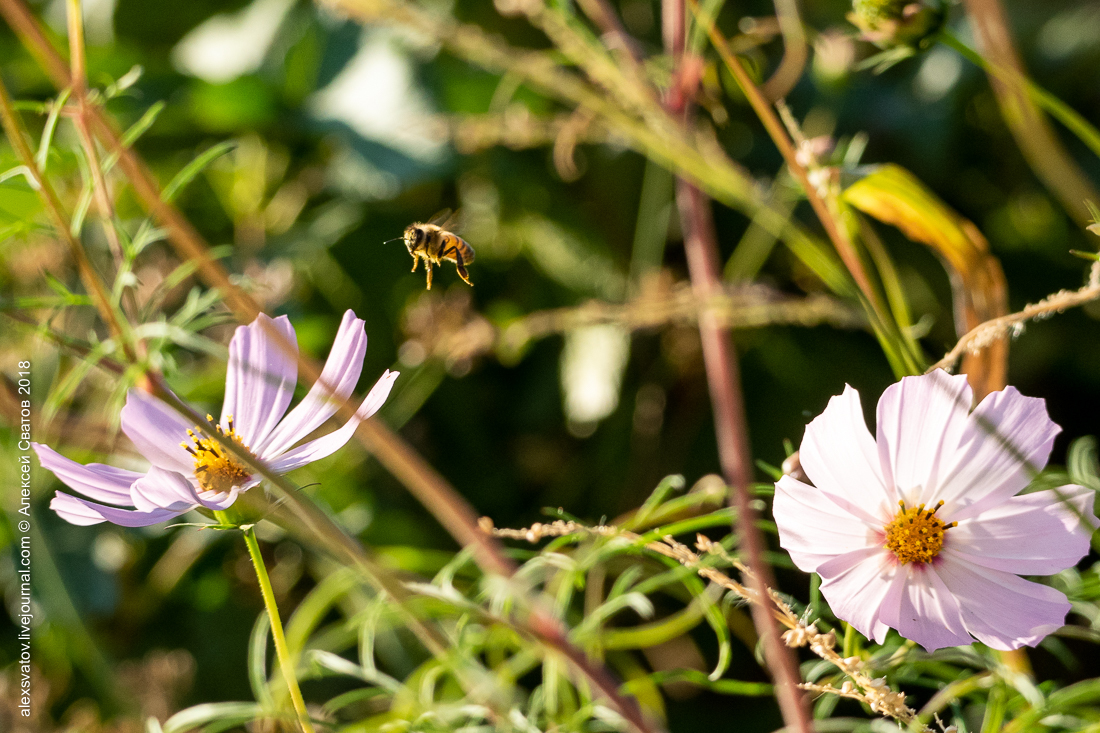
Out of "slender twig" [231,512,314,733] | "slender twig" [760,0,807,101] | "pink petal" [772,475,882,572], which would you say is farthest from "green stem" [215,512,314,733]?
"slender twig" [760,0,807,101]

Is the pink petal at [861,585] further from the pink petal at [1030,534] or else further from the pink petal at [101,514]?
the pink petal at [101,514]

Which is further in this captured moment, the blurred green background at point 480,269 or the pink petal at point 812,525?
the blurred green background at point 480,269

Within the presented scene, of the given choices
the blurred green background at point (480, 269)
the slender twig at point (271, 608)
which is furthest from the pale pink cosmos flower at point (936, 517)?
the blurred green background at point (480, 269)

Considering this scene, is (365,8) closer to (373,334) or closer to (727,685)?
(727,685)

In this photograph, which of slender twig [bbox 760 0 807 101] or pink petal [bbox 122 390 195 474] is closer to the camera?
pink petal [bbox 122 390 195 474]

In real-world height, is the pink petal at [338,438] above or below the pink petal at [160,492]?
above

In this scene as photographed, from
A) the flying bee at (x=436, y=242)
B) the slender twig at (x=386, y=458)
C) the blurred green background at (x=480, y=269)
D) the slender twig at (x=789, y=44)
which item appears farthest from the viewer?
the blurred green background at (x=480, y=269)

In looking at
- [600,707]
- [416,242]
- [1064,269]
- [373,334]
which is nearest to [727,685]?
[600,707]

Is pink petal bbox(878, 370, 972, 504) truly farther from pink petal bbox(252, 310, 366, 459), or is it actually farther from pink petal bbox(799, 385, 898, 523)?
pink petal bbox(252, 310, 366, 459)
